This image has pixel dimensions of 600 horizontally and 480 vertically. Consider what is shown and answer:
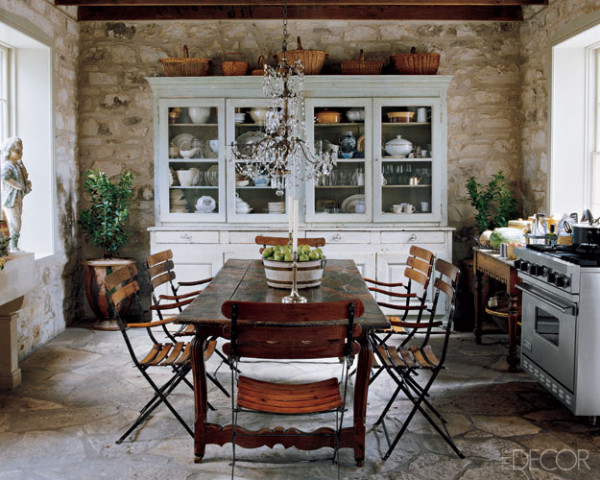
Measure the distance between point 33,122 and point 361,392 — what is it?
163 inches

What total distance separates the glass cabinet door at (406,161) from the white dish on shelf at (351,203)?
6.5 inches

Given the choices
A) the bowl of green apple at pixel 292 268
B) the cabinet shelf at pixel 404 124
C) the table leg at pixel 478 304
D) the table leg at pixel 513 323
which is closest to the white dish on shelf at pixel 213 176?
the cabinet shelf at pixel 404 124

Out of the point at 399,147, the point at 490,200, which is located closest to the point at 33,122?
the point at 399,147

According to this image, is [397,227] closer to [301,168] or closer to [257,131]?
[301,168]

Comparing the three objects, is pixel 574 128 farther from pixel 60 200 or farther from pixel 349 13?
pixel 60 200

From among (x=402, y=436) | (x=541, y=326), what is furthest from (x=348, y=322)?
(x=541, y=326)

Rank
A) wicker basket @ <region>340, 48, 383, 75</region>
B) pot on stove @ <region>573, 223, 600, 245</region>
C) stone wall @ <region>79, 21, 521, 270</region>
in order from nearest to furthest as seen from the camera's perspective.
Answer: pot on stove @ <region>573, 223, 600, 245</region>
wicker basket @ <region>340, 48, 383, 75</region>
stone wall @ <region>79, 21, 521, 270</region>

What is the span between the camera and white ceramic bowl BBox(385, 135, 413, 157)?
6316 millimetres

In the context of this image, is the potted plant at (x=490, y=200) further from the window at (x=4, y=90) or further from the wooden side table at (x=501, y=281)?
the window at (x=4, y=90)

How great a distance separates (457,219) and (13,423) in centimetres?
473

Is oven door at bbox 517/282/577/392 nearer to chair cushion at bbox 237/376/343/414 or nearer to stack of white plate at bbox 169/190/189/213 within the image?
chair cushion at bbox 237/376/343/414

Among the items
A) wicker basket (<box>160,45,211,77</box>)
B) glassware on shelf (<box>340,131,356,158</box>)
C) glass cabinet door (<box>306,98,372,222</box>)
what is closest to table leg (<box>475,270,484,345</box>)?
glass cabinet door (<box>306,98,372,222</box>)

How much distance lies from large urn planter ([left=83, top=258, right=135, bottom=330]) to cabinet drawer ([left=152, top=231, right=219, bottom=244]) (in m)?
0.43

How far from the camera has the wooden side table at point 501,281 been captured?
A: 487 centimetres
